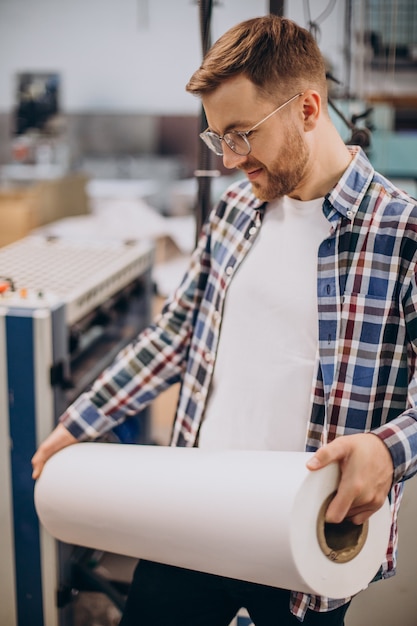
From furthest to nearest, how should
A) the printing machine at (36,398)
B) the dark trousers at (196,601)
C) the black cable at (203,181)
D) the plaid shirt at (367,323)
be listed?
1. the black cable at (203,181)
2. the printing machine at (36,398)
3. the dark trousers at (196,601)
4. the plaid shirt at (367,323)

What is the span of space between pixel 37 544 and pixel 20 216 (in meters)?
1.72

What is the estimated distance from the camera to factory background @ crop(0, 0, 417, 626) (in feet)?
9.12

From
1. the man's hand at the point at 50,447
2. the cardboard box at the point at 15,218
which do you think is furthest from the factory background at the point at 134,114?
the man's hand at the point at 50,447

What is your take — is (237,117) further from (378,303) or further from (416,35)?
(416,35)

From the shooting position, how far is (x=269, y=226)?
1148mm

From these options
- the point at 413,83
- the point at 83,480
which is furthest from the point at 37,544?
the point at 413,83

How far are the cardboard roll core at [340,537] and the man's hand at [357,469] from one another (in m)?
0.02

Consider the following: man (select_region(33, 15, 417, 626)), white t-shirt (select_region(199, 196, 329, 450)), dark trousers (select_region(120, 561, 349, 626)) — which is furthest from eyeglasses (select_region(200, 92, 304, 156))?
dark trousers (select_region(120, 561, 349, 626))

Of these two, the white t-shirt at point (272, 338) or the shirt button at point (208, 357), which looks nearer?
the white t-shirt at point (272, 338)

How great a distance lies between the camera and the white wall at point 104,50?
520cm

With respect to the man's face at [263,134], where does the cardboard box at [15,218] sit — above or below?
below

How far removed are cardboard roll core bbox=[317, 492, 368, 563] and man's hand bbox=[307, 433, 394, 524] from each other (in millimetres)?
16

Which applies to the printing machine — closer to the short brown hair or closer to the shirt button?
the shirt button

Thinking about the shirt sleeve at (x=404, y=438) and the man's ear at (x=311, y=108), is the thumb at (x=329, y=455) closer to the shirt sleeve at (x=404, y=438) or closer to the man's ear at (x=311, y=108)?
the shirt sleeve at (x=404, y=438)
